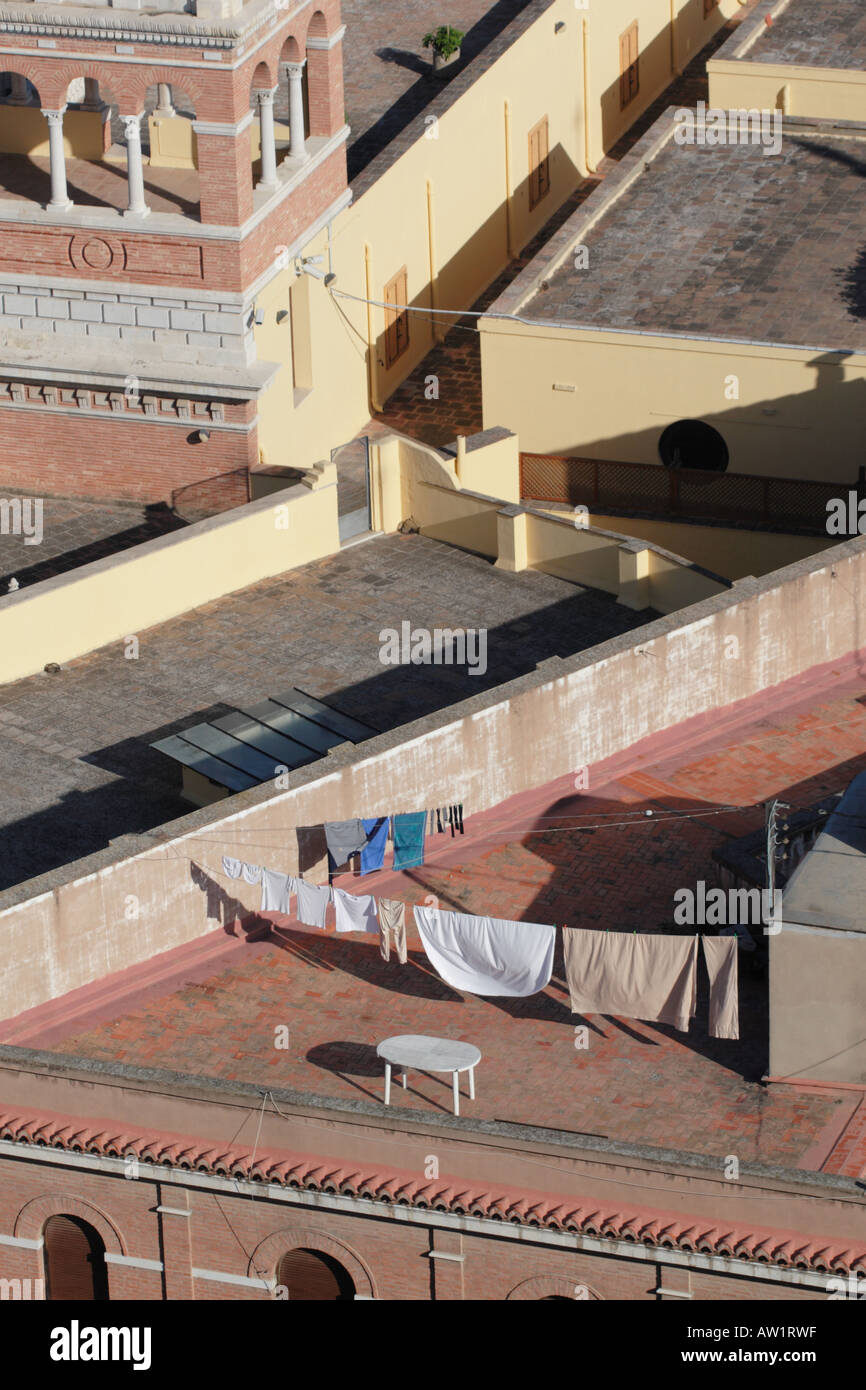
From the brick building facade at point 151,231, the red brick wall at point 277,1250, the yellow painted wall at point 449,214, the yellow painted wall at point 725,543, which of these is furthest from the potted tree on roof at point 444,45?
the red brick wall at point 277,1250

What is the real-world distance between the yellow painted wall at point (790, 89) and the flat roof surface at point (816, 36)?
0.81 meters

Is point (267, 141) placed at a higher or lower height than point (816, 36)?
lower

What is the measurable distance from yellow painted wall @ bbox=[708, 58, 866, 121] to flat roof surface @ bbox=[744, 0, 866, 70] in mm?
812

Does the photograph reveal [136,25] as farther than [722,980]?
Yes

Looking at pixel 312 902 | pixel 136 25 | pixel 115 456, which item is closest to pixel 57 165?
pixel 136 25

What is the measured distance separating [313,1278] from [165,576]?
1748 centimetres

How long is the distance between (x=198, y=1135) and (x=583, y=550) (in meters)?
19.4

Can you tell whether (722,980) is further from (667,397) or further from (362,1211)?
(667,397)

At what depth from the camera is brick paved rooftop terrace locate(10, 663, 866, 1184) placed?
47.2 meters

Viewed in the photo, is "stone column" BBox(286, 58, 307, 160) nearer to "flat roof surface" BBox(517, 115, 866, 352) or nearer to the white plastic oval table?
"flat roof surface" BBox(517, 115, 866, 352)

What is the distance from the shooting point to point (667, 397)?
225 feet

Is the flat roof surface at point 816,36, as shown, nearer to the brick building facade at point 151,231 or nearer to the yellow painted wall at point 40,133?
the brick building facade at point 151,231
